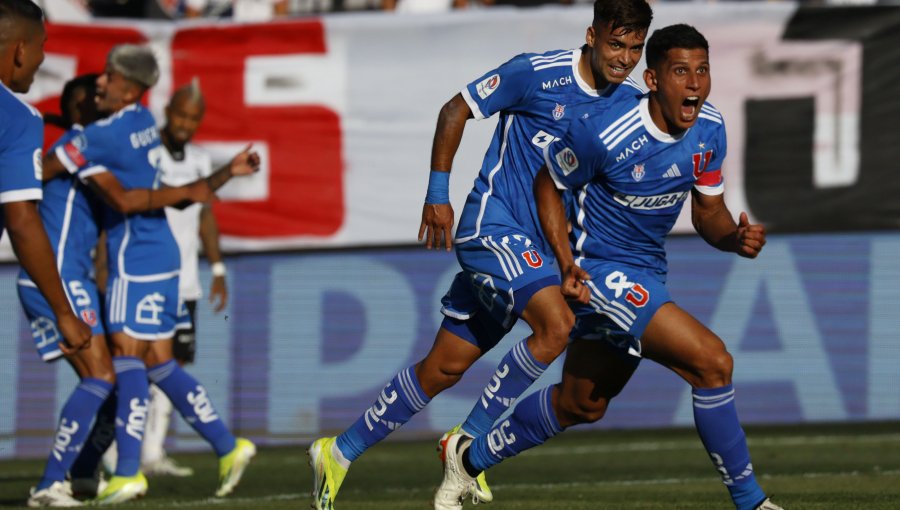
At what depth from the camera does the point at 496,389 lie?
6.57 metres

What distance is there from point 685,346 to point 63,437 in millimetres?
3898

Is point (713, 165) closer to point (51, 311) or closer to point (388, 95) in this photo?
point (51, 311)

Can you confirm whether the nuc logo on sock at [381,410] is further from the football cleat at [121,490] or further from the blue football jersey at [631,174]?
the football cleat at [121,490]

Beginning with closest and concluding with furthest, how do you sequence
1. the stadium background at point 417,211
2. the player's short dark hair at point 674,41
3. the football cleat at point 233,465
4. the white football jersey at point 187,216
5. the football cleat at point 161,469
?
the player's short dark hair at point 674,41 < the football cleat at point 233,465 < the football cleat at point 161,469 < the white football jersey at point 187,216 < the stadium background at point 417,211

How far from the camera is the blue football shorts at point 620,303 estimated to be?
6.11 m

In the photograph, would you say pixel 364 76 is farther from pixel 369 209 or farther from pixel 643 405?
pixel 643 405

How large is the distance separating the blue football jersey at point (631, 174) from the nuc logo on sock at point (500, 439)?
86cm

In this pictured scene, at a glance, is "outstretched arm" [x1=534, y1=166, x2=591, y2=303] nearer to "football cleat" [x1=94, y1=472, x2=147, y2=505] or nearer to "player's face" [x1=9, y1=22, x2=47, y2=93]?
"player's face" [x1=9, y1=22, x2=47, y2=93]

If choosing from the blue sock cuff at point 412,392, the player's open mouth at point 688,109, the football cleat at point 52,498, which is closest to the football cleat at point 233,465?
the football cleat at point 52,498

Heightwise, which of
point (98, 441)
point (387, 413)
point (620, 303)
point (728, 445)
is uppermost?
point (620, 303)

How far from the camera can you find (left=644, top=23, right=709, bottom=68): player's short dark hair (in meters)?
6.14

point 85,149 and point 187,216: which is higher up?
point 85,149

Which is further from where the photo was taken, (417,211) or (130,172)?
(417,211)

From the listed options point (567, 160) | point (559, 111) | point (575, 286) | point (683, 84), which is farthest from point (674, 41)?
point (575, 286)
